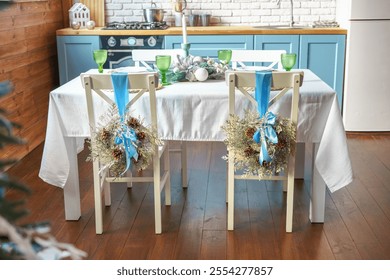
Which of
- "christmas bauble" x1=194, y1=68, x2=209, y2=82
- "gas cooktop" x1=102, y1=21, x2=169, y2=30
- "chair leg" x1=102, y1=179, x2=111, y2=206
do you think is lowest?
"chair leg" x1=102, y1=179, x2=111, y2=206

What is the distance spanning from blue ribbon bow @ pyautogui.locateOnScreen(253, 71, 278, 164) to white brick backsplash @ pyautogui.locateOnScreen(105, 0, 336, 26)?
305cm

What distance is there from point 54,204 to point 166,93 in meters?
1.05

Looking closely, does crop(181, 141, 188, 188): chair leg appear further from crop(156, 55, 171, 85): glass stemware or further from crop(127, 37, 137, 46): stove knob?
crop(127, 37, 137, 46): stove knob

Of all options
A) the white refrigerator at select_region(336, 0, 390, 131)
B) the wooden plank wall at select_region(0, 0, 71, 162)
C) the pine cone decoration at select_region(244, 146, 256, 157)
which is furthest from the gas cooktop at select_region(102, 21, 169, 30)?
the pine cone decoration at select_region(244, 146, 256, 157)

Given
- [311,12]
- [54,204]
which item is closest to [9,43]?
[54,204]

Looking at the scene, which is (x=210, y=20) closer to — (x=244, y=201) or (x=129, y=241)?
(x=244, y=201)

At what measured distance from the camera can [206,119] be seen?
9.35 feet

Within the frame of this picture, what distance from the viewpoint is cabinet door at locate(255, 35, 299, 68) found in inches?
194

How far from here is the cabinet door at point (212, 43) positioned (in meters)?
4.97

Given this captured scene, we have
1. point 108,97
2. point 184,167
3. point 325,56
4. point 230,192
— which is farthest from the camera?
point 325,56

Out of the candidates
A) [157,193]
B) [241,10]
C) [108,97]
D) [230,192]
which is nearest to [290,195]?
[230,192]

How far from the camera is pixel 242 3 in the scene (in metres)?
5.52

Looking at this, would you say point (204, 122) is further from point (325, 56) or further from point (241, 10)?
point (241, 10)

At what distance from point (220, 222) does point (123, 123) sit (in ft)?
2.63
